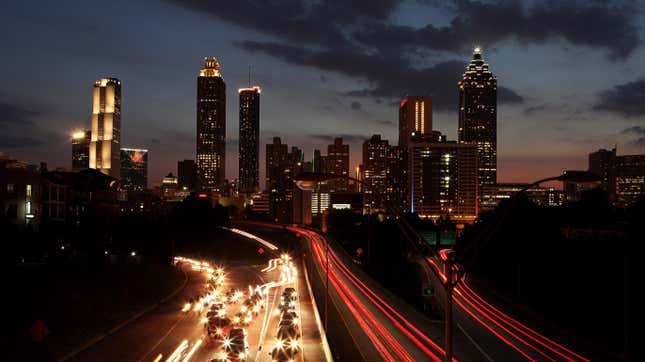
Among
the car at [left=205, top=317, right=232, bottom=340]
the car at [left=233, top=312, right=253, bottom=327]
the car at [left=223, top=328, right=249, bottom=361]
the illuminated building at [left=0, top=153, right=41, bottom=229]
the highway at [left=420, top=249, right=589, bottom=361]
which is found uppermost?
the illuminated building at [left=0, top=153, right=41, bottom=229]

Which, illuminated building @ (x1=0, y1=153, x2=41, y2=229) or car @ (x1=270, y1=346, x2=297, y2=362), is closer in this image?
car @ (x1=270, y1=346, x2=297, y2=362)

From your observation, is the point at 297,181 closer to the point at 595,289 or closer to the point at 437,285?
the point at 595,289

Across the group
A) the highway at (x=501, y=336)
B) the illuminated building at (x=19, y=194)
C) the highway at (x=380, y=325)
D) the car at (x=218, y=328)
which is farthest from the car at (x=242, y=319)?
the illuminated building at (x=19, y=194)

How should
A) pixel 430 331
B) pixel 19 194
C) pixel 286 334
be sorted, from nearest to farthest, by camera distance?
pixel 286 334, pixel 430 331, pixel 19 194

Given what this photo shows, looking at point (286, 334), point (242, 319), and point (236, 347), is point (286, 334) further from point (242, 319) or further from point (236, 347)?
point (242, 319)

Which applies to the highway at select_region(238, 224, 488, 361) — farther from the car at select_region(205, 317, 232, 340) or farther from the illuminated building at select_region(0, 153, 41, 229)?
the illuminated building at select_region(0, 153, 41, 229)

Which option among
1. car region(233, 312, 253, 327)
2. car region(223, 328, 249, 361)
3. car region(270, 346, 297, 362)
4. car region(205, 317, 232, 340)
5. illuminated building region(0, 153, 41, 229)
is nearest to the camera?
car region(223, 328, 249, 361)

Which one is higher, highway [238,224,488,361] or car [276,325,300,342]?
car [276,325,300,342]

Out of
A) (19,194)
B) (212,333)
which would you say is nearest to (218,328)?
(212,333)

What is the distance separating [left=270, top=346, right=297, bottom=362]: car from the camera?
29.8 m

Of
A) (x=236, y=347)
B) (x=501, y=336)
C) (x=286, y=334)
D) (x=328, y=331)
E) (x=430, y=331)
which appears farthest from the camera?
(x=430, y=331)

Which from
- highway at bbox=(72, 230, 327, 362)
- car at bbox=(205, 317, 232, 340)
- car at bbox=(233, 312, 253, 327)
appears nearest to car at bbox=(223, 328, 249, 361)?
highway at bbox=(72, 230, 327, 362)

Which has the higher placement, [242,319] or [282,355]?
[282,355]

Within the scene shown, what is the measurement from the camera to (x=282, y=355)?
3002 centimetres
